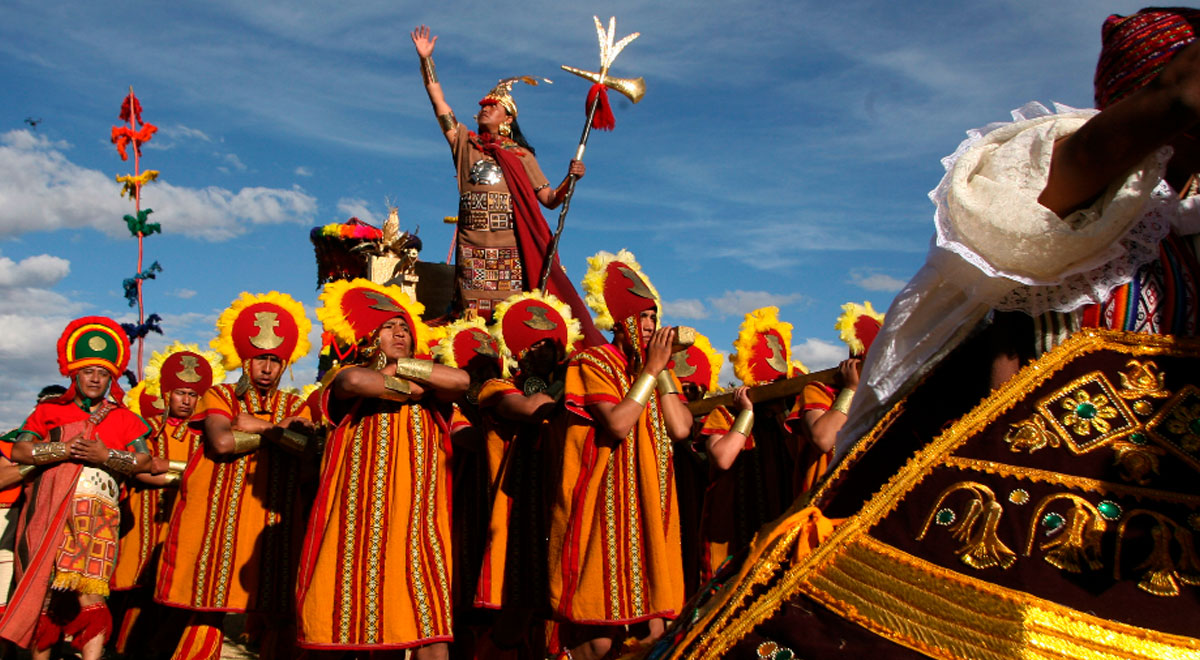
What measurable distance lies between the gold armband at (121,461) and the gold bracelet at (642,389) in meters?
3.29

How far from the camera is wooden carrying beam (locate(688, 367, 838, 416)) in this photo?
5543 millimetres

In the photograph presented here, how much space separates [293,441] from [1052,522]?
4821 mm

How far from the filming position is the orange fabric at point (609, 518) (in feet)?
14.1

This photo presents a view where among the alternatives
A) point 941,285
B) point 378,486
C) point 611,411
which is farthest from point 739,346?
point 941,285

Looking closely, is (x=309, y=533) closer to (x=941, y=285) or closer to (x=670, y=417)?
(x=670, y=417)

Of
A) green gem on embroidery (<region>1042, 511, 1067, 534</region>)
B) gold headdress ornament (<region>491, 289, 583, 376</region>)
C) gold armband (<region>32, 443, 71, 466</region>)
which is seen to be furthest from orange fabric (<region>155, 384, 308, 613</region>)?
green gem on embroidery (<region>1042, 511, 1067, 534</region>)

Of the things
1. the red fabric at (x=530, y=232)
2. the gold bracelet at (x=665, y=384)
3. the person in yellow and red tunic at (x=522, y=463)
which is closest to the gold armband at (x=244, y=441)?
the person in yellow and red tunic at (x=522, y=463)

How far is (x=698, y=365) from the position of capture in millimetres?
6977

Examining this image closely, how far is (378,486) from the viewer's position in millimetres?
4562

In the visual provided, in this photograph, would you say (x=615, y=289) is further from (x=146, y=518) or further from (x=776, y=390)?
(x=146, y=518)

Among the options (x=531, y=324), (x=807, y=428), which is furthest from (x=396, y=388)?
(x=807, y=428)

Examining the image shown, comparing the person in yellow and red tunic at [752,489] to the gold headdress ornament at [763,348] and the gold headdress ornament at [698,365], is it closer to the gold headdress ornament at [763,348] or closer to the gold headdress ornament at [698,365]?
the gold headdress ornament at [763,348]

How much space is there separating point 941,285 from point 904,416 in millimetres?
246

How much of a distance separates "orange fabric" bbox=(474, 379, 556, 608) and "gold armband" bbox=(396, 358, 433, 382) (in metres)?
0.69
